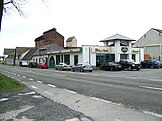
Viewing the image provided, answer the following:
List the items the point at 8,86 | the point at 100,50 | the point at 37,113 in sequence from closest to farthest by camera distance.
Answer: the point at 37,113, the point at 8,86, the point at 100,50

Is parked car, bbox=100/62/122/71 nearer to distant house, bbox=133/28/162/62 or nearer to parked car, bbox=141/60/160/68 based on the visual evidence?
parked car, bbox=141/60/160/68

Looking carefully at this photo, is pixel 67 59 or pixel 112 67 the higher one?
pixel 67 59

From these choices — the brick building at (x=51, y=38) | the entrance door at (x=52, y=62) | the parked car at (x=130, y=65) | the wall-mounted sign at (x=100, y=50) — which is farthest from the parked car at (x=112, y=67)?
the brick building at (x=51, y=38)

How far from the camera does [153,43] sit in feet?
217

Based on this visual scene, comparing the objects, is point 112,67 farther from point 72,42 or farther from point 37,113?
point 72,42

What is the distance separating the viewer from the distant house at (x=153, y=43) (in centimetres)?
6350

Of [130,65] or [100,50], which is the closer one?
[130,65]

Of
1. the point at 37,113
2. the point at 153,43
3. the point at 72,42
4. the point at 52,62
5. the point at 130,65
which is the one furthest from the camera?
the point at 72,42

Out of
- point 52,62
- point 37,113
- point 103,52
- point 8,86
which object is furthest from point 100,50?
point 37,113

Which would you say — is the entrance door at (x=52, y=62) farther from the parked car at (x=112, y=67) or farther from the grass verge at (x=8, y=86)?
the grass verge at (x=8, y=86)

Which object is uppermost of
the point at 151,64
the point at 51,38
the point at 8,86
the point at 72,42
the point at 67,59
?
the point at 51,38

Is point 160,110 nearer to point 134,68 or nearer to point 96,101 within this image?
point 96,101

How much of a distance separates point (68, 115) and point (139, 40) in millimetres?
67097

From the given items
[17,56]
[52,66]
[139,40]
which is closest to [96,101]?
[52,66]
